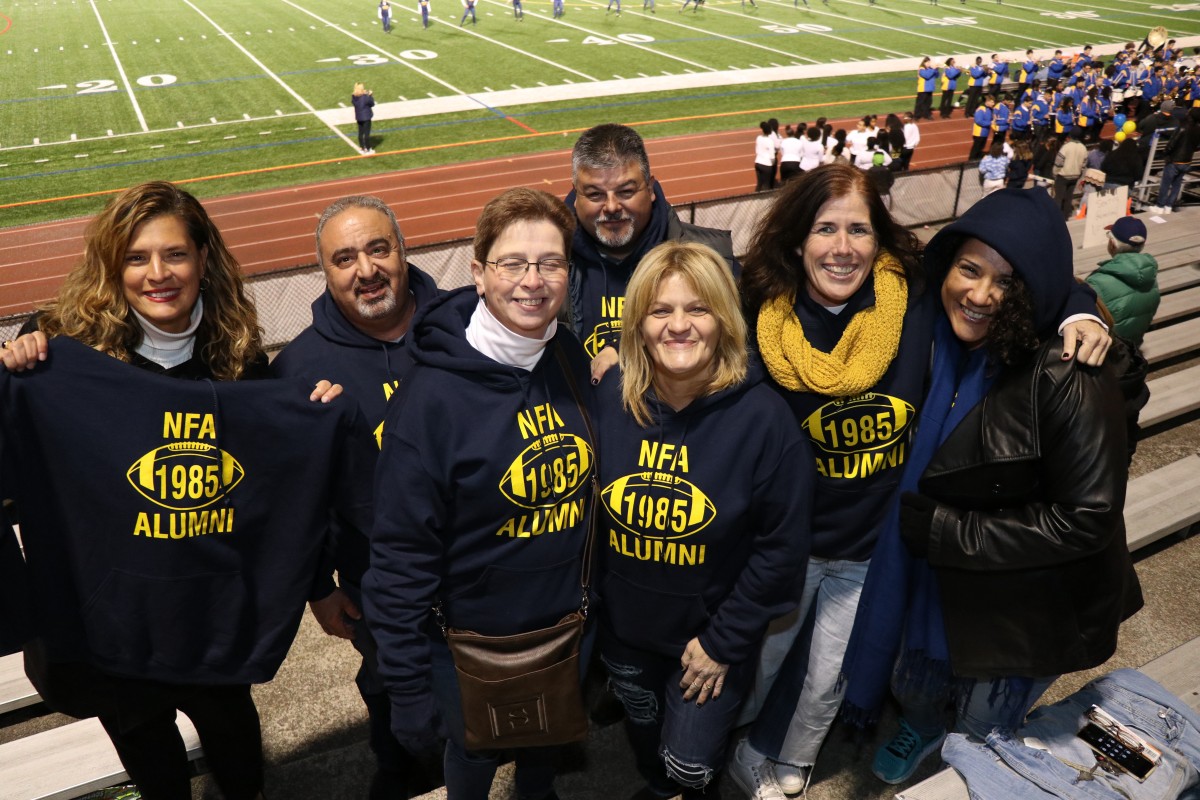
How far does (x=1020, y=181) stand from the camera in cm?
1406

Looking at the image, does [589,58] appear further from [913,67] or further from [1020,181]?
[1020,181]

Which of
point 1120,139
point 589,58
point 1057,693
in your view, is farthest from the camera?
point 589,58

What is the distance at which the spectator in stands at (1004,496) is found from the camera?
276 centimetres

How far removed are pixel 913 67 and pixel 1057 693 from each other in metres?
31.0

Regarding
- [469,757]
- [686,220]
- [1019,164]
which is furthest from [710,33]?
[469,757]

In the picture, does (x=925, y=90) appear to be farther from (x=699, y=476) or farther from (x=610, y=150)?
(x=699, y=476)

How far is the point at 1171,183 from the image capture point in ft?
45.4

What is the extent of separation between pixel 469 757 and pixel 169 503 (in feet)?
4.40

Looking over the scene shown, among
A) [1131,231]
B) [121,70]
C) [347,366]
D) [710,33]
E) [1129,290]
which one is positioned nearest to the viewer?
[347,366]

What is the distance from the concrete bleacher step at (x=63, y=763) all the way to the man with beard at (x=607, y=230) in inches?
101

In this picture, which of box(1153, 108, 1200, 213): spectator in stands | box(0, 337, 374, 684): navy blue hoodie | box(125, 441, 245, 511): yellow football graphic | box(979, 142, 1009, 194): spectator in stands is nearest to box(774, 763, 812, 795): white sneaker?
box(0, 337, 374, 684): navy blue hoodie

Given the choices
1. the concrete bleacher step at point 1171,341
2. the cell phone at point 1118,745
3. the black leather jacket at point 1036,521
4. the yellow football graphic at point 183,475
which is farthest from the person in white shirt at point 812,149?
the yellow football graphic at point 183,475

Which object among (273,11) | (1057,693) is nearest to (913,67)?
(273,11)

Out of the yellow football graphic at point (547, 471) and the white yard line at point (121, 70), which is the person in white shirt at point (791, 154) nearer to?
the yellow football graphic at point (547, 471)
